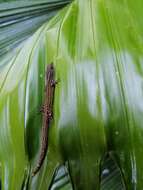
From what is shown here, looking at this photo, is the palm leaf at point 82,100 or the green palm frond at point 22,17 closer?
the palm leaf at point 82,100

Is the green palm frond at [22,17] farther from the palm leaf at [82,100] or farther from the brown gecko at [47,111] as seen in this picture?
the brown gecko at [47,111]

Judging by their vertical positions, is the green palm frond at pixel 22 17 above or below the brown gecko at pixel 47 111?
above

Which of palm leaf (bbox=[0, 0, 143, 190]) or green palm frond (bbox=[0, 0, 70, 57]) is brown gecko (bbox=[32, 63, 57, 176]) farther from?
green palm frond (bbox=[0, 0, 70, 57])

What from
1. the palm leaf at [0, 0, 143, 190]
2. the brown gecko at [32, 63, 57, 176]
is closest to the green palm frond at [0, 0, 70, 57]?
the palm leaf at [0, 0, 143, 190]

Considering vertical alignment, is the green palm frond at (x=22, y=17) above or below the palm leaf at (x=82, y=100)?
above

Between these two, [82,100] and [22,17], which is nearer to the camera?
[82,100]

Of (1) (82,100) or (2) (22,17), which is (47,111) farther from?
(2) (22,17)

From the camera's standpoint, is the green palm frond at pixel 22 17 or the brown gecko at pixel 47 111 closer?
the brown gecko at pixel 47 111

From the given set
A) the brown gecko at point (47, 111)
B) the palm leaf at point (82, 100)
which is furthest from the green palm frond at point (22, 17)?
the brown gecko at point (47, 111)

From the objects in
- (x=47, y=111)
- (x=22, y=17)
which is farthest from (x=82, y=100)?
(x=22, y=17)
